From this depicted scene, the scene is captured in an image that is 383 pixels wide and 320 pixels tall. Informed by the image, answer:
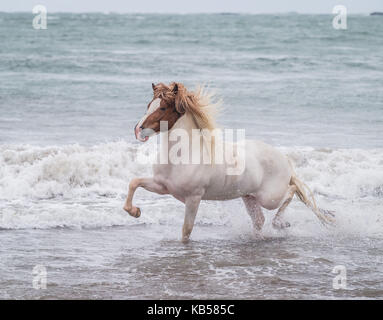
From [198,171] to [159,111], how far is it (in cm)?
66

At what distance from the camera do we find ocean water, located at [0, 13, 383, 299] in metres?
5.02

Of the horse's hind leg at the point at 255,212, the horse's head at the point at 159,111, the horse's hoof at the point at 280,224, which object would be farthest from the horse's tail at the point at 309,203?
the horse's head at the point at 159,111

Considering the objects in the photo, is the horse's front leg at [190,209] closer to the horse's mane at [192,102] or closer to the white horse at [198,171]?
the white horse at [198,171]

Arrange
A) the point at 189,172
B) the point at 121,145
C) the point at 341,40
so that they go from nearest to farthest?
the point at 189,172 < the point at 121,145 < the point at 341,40

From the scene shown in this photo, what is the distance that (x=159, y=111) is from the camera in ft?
17.6

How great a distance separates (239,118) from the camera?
14.9 metres

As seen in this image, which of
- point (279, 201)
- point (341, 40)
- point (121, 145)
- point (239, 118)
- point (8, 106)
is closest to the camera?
point (279, 201)

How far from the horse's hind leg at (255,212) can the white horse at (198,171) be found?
0.02 m

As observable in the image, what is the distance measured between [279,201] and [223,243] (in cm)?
70

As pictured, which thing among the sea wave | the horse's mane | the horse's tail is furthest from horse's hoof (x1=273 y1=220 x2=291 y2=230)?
the horse's mane

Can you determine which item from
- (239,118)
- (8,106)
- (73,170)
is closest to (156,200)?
(73,170)

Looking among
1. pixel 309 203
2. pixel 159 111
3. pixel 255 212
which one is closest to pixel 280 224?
pixel 255 212

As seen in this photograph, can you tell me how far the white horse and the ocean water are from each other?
0.48 m
